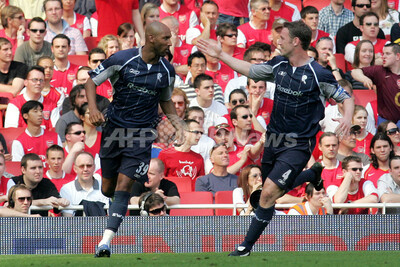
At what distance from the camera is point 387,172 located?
1295 cm

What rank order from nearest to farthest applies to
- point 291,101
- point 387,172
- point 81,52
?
point 291,101 → point 387,172 → point 81,52

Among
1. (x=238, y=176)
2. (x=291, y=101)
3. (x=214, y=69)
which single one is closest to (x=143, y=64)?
(x=291, y=101)

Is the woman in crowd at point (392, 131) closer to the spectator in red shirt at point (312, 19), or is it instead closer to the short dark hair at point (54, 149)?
the spectator in red shirt at point (312, 19)

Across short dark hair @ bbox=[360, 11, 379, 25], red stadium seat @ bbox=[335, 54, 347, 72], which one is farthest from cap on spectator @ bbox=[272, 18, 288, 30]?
short dark hair @ bbox=[360, 11, 379, 25]

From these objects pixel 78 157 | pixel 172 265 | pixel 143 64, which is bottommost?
pixel 172 265

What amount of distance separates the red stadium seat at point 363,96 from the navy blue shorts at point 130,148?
21.1 ft

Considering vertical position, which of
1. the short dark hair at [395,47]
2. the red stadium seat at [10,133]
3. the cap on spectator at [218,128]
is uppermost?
Result: the short dark hair at [395,47]

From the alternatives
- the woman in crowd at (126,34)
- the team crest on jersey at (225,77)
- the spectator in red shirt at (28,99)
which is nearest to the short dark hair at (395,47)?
the team crest on jersey at (225,77)

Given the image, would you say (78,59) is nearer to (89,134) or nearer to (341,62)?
(89,134)

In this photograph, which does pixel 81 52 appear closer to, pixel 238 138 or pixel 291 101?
pixel 238 138

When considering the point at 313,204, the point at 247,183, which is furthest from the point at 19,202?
the point at 313,204

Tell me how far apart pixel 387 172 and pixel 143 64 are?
522cm

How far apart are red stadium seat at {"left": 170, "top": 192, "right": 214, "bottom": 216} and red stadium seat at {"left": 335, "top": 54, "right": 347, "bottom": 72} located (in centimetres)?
558

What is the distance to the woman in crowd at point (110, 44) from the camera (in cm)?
1474
